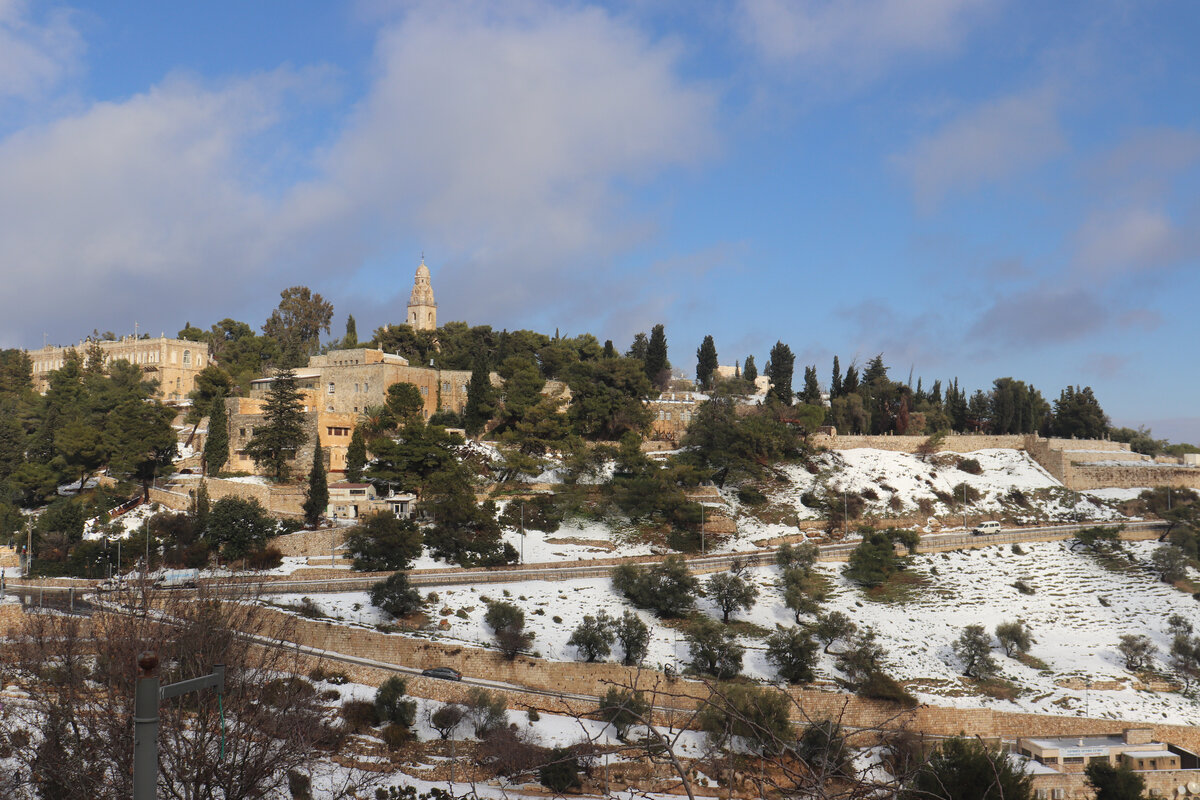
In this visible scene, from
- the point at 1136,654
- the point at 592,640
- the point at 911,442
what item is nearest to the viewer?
the point at 592,640

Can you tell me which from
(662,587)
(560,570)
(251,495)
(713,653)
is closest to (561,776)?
(713,653)

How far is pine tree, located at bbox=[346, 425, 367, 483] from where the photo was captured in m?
49.4

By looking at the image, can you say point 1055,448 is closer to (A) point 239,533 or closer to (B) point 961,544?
(B) point 961,544

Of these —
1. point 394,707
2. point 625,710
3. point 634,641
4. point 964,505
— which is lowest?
point 394,707

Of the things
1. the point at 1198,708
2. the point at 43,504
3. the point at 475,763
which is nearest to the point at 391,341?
the point at 43,504

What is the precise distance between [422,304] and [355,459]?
37.3 metres

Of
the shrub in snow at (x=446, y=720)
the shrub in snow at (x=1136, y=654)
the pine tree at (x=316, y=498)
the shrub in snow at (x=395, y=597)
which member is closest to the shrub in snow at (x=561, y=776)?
the shrub in snow at (x=446, y=720)

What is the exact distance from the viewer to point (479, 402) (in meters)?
57.1

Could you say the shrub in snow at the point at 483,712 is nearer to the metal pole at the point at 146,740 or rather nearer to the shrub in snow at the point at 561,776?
the shrub in snow at the point at 561,776

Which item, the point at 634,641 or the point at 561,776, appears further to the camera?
the point at 634,641

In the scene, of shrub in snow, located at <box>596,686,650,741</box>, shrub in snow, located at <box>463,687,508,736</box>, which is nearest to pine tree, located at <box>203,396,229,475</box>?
shrub in snow, located at <box>463,687,508,736</box>

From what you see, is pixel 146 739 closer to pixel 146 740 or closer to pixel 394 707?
pixel 146 740

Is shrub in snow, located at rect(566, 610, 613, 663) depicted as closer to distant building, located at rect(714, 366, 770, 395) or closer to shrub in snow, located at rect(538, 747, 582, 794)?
shrub in snow, located at rect(538, 747, 582, 794)

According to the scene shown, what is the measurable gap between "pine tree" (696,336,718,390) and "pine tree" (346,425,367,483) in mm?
34199
